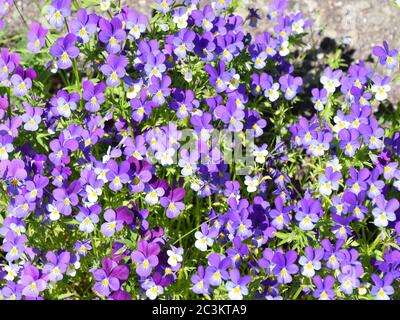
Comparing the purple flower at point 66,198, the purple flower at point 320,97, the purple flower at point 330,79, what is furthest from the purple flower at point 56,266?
the purple flower at point 330,79

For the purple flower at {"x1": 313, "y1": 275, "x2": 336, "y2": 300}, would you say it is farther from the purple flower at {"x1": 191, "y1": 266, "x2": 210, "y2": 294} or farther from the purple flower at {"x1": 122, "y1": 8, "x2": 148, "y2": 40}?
the purple flower at {"x1": 122, "y1": 8, "x2": 148, "y2": 40}

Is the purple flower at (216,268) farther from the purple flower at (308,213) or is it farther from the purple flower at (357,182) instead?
the purple flower at (357,182)

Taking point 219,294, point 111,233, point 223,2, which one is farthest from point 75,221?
point 223,2

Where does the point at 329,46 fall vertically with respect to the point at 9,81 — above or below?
above

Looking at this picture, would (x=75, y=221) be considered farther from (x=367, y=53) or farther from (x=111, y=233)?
(x=367, y=53)

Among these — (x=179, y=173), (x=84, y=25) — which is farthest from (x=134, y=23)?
(x=179, y=173)

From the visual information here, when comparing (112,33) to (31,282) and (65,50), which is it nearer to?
(65,50)
